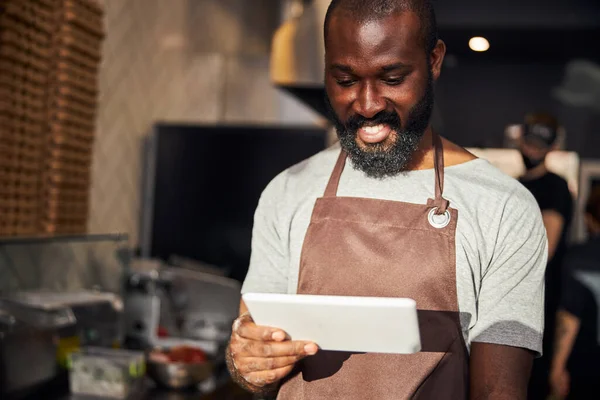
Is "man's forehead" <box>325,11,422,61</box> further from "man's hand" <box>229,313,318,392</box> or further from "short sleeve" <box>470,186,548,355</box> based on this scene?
"man's hand" <box>229,313,318,392</box>

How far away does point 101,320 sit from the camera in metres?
2.74

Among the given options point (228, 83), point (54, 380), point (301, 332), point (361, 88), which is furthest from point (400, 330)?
point (228, 83)

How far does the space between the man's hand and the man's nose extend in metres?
0.41

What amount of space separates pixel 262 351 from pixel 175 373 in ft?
4.47

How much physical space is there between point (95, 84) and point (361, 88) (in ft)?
7.22

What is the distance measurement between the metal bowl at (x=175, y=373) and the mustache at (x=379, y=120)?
140 centimetres

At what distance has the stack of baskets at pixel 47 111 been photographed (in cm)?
263

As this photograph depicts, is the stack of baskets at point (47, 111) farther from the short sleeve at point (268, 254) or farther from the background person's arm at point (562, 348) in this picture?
the background person's arm at point (562, 348)

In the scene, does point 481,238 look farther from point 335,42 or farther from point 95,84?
point 95,84

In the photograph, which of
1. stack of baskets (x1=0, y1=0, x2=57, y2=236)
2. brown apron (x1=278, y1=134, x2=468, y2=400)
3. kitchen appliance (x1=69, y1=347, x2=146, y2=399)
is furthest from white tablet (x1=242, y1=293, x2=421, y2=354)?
stack of baskets (x1=0, y1=0, x2=57, y2=236)

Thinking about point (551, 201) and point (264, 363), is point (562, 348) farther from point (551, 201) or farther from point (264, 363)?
point (264, 363)

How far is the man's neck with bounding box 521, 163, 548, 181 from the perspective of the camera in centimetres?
233

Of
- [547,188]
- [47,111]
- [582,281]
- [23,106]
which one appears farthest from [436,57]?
[582,281]

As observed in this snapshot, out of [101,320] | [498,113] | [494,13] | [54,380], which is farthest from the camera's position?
[498,113]
